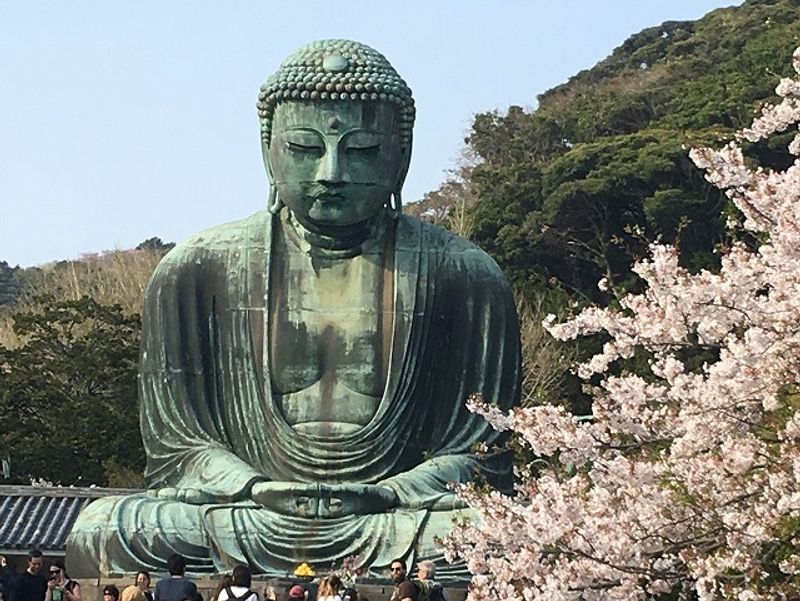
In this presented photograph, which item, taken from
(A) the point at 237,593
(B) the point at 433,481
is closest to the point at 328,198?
(B) the point at 433,481

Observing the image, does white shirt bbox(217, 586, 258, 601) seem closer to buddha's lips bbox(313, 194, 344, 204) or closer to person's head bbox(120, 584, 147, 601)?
person's head bbox(120, 584, 147, 601)

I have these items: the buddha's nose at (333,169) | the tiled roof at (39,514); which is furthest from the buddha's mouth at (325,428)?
the tiled roof at (39,514)

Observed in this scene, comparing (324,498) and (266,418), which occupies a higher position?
(266,418)

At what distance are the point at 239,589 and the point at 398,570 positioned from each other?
4.95ft

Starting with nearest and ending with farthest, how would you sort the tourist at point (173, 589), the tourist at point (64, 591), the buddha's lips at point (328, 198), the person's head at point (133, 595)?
the person's head at point (133, 595) → the tourist at point (173, 589) → the tourist at point (64, 591) → the buddha's lips at point (328, 198)

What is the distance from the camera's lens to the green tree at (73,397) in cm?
2848

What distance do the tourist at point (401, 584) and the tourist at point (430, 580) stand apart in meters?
0.09

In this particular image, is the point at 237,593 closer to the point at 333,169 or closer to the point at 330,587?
the point at 330,587

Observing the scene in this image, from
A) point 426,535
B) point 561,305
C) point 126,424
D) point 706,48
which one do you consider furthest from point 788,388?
point 706,48

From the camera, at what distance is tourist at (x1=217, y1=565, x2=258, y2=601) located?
8734 mm

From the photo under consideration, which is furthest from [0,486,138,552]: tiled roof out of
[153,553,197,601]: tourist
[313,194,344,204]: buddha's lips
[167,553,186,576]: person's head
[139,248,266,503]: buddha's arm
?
[153,553,197,601]: tourist

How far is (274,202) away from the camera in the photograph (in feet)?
39.5

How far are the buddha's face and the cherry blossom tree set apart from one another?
362 centimetres

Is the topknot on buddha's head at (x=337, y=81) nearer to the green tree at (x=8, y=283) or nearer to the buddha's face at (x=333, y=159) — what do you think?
the buddha's face at (x=333, y=159)
